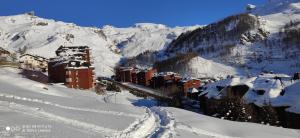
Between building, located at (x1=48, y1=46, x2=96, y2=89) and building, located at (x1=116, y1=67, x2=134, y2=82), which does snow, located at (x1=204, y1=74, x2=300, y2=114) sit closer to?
building, located at (x1=48, y1=46, x2=96, y2=89)

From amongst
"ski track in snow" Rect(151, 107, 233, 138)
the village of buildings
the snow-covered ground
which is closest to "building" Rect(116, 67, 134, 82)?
the village of buildings

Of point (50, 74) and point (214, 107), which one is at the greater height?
point (50, 74)

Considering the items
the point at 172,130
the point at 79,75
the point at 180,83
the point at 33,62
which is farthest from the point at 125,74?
the point at 172,130

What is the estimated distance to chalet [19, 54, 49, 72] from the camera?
380 feet

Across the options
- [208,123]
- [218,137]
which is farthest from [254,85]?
[218,137]

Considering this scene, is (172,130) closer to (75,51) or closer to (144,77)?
(75,51)

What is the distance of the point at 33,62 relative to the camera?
4764 inches

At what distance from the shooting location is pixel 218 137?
28.7 metres

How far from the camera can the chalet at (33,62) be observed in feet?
380

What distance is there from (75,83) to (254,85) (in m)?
33.0

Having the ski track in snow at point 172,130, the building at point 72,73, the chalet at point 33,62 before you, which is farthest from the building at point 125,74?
the ski track in snow at point 172,130

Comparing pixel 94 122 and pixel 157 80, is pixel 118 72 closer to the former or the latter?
pixel 157 80

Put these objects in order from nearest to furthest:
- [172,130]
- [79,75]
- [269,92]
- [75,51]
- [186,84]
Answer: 1. [172,130]
2. [269,92]
3. [79,75]
4. [75,51]
5. [186,84]

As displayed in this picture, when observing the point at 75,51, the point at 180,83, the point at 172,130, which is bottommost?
the point at 172,130
